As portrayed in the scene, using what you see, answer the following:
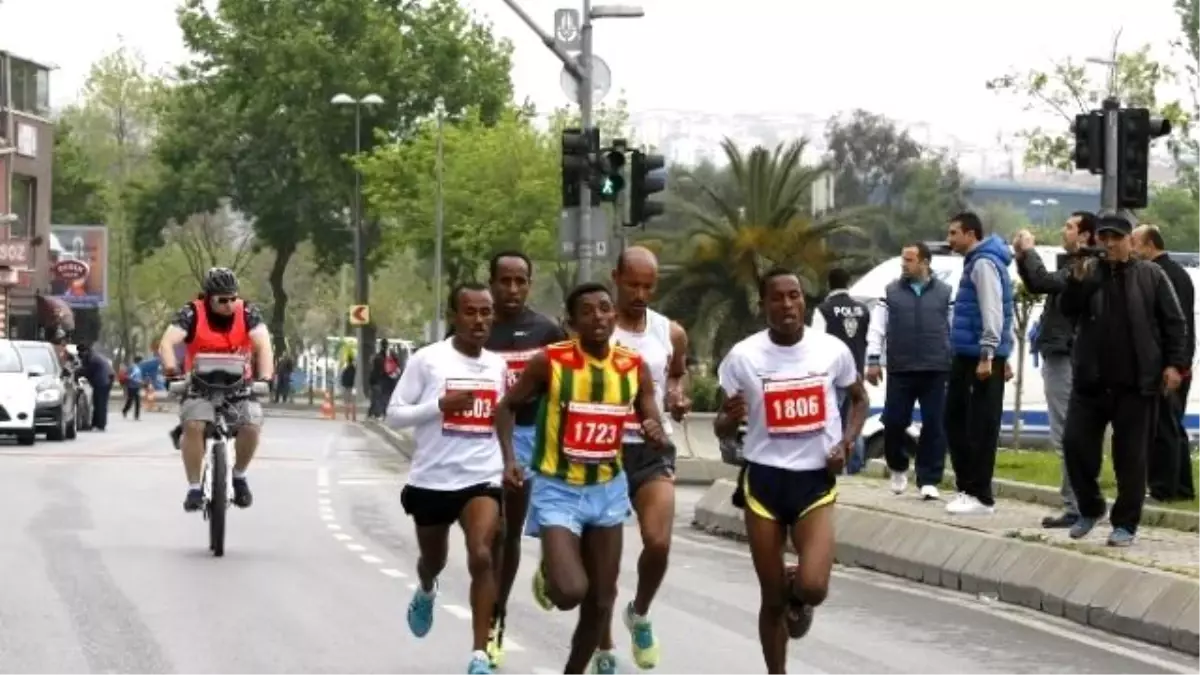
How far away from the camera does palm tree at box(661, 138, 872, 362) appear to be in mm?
46250

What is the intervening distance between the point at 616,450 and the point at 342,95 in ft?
242

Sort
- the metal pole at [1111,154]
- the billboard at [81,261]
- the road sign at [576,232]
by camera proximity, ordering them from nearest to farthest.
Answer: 1. the metal pole at [1111,154]
2. the road sign at [576,232]
3. the billboard at [81,261]

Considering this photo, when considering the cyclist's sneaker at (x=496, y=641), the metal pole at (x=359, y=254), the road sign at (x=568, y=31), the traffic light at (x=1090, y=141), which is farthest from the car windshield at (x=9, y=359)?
the metal pole at (x=359, y=254)

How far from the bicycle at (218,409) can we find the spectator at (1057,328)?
16.5 ft

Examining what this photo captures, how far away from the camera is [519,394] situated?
1132 centimetres

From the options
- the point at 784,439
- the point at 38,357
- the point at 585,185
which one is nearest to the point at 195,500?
the point at 784,439

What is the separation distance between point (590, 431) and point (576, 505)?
0.93 ft

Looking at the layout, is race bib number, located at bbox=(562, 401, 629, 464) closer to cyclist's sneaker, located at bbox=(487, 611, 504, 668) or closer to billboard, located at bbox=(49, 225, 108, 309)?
cyclist's sneaker, located at bbox=(487, 611, 504, 668)

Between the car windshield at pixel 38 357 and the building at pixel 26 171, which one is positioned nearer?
the car windshield at pixel 38 357

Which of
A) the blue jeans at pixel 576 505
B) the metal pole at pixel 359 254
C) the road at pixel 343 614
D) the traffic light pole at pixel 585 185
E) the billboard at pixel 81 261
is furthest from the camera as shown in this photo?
the billboard at pixel 81 261

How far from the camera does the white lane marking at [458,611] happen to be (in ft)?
49.2

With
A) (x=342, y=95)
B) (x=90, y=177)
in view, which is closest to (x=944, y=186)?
(x=90, y=177)

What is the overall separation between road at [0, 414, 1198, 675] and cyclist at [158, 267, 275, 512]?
1.97ft

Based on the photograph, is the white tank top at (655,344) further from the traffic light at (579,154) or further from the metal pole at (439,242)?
the metal pole at (439,242)
